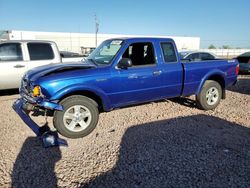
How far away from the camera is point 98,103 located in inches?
197

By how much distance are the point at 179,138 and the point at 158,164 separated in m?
1.13

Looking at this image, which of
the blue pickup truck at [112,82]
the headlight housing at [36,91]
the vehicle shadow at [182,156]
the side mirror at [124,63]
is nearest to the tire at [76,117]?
the blue pickup truck at [112,82]

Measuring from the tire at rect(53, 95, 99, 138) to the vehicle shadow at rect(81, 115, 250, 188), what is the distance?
777 millimetres

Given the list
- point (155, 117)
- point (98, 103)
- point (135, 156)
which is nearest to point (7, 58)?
point (98, 103)

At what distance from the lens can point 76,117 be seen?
455 centimetres

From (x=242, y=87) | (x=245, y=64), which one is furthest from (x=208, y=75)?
(x=245, y=64)

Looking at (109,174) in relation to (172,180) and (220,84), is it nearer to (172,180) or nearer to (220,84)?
(172,180)

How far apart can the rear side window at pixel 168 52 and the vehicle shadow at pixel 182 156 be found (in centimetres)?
151

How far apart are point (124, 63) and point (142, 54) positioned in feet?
3.26

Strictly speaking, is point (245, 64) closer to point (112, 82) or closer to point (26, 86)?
point (112, 82)

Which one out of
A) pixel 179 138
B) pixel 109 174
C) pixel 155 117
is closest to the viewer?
pixel 109 174

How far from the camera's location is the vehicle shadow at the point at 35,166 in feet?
10.0

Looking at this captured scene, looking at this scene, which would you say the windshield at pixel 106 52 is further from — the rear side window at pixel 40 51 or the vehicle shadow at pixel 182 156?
the rear side window at pixel 40 51

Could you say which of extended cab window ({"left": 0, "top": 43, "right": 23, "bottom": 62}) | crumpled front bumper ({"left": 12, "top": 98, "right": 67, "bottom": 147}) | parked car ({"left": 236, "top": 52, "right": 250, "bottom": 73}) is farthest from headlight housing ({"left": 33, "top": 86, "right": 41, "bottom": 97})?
parked car ({"left": 236, "top": 52, "right": 250, "bottom": 73})
